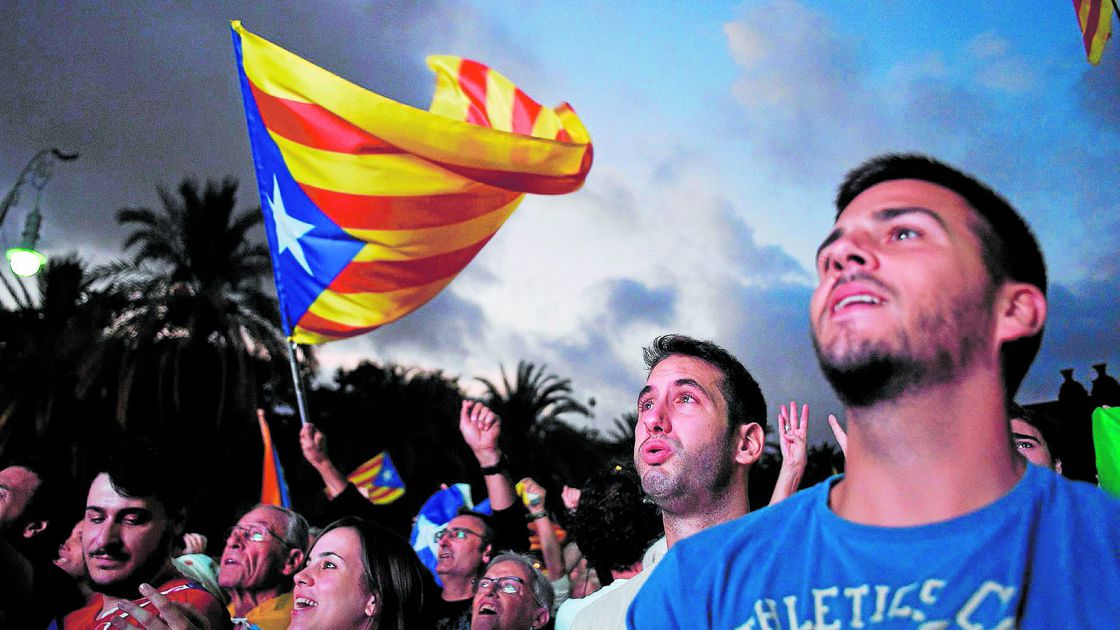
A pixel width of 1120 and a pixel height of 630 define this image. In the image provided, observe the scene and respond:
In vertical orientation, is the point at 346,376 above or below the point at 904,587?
above

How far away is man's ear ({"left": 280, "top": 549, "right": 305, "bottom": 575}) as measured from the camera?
4645mm

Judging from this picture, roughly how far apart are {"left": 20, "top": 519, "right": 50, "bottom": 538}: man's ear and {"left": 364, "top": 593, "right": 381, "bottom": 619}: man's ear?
2.42 metres

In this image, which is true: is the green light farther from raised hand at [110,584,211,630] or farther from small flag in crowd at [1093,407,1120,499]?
small flag in crowd at [1093,407,1120,499]

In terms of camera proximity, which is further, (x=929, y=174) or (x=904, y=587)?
(x=929, y=174)

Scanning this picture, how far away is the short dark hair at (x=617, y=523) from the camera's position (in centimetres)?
372

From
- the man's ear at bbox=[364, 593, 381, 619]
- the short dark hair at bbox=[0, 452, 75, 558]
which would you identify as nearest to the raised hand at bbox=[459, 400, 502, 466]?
the man's ear at bbox=[364, 593, 381, 619]

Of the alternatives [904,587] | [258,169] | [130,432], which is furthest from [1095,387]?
[130,432]

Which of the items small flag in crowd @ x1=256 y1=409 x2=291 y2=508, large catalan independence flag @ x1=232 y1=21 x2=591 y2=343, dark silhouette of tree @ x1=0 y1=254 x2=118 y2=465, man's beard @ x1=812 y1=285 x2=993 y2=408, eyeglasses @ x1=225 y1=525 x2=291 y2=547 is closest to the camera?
man's beard @ x1=812 y1=285 x2=993 y2=408

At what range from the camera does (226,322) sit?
933 inches

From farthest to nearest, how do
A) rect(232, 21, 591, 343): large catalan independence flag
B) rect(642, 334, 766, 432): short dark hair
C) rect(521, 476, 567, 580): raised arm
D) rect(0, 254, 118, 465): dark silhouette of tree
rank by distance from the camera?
rect(0, 254, 118, 465): dark silhouette of tree < rect(232, 21, 591, 343): large catalan independence flag < rect(521, 476, 567, 580): raised arm < rect(642, 334, 766, 432): short dark hair

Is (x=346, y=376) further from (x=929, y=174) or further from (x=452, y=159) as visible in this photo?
(x=929, y=174)

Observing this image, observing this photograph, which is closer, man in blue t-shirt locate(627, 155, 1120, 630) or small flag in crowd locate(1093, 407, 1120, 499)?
man in blue t-shirt locate(627, 155, 1120, 630)

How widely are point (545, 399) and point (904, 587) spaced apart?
104 feet

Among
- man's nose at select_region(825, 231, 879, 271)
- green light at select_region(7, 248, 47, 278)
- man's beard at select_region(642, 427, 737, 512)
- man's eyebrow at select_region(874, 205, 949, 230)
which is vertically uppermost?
green light at select_region(7, 248, 47, 278)
